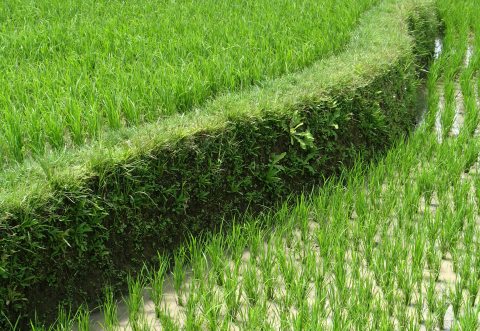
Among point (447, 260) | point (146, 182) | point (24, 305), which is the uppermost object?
point (146, 182)

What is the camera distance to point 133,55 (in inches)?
168

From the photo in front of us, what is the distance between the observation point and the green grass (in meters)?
3.04

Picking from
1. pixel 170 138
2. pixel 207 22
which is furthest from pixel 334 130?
pixel 207 22

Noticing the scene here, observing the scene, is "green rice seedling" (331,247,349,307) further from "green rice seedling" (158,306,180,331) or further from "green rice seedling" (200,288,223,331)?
"green rice seedling" (158,306,180,331)

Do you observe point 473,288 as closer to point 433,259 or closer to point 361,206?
point 433,259

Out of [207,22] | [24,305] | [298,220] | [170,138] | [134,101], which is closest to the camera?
[24,305]

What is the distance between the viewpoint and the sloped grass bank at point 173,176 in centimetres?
227

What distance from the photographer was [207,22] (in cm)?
530

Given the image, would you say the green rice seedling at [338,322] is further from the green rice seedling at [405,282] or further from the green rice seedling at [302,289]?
the green rice seedling at [405,282]

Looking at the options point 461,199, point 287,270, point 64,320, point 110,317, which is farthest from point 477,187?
point 64,320

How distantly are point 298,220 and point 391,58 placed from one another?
2110 mm

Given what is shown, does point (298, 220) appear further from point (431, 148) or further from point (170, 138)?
point (431, 148)

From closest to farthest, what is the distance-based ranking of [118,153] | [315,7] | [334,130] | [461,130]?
[118,153], [334,130], [461,130], [315,7]

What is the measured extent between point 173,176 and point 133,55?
→ 1840mm
